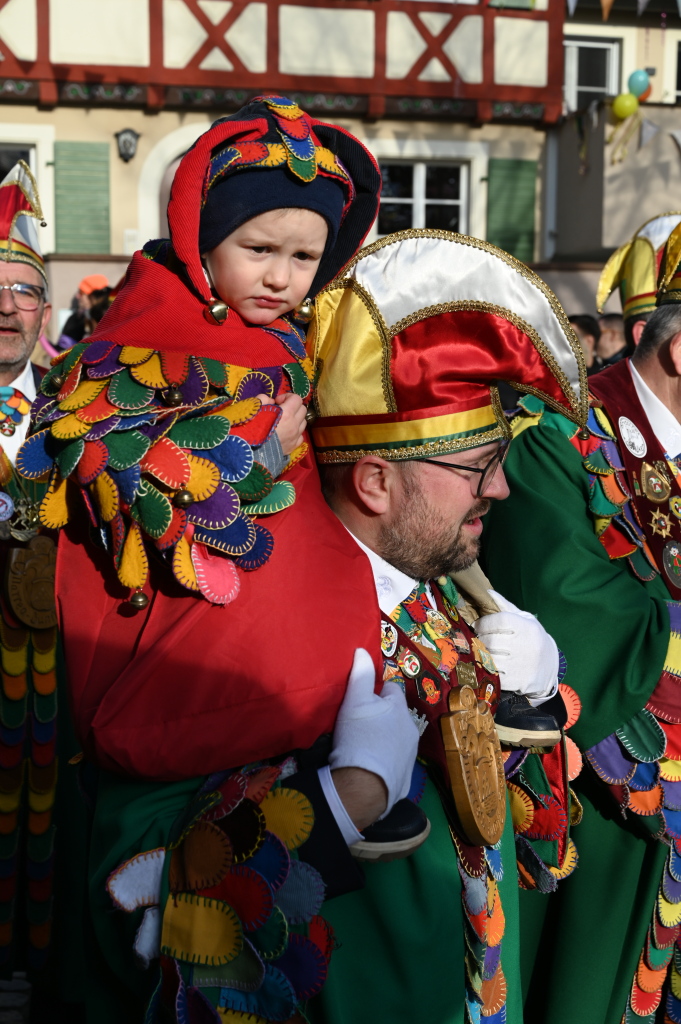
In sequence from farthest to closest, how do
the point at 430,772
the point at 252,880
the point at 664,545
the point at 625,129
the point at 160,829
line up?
the point at 625,129, the point at 664,545, the point at 430,772, the point at 160,829, the point at 252,880

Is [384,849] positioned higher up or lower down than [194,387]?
lower down

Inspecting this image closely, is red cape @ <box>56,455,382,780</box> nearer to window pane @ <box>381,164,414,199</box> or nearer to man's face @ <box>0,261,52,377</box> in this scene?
man's face @ <box>0,261,52,377</box>

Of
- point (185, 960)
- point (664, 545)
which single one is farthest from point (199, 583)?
point (664, 545)

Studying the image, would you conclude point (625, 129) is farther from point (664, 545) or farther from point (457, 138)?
point (664, 545)

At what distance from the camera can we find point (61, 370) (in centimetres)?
160

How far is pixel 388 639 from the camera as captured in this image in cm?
173

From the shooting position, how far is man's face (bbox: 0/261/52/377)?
373cm

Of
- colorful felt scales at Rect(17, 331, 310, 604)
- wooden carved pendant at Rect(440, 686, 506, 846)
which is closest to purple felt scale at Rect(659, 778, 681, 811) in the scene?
wooden carved pendant at Rect(440, 686, 506, 846)

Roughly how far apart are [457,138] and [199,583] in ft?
41.8

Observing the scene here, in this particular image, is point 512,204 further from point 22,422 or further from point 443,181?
point 22,422

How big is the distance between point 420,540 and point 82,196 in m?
11.5

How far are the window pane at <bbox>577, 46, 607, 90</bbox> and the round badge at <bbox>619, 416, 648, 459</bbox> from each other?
13.4 meters

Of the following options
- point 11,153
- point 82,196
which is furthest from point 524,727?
Result: point 11,153

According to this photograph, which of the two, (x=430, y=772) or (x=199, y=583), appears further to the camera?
(x=430, y=772)
